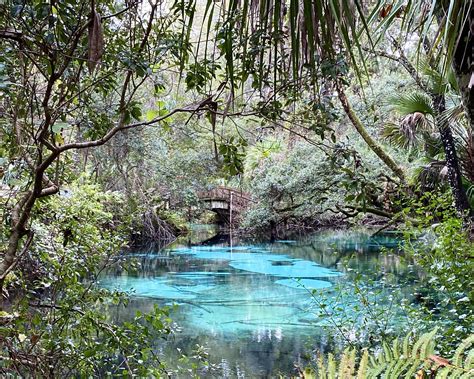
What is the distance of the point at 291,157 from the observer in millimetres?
11117

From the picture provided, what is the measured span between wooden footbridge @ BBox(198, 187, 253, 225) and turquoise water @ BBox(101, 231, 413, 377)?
7.47ft

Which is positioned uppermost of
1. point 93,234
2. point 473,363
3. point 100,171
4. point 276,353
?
point 100,171

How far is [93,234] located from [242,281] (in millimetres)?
5047

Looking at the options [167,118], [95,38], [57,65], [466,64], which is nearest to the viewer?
[466,64]

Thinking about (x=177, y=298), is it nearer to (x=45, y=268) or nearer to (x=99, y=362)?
(x=45, y=268)

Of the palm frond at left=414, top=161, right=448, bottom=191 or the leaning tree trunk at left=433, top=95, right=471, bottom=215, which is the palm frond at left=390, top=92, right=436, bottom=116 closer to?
the leaning tree trunk at left=433, top=95, right=471, bottom=215

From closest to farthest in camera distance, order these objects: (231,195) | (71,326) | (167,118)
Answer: (167,118)
(71,326)
(231,195)

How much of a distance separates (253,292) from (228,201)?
805cm

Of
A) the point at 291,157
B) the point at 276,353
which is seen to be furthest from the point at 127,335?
the point at 291,157

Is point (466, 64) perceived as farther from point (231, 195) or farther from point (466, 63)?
point (231, 195)

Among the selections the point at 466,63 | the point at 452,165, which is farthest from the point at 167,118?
the point at 452,165

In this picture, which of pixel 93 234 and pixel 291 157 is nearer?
pixel 93 234

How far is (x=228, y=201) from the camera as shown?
15391mm

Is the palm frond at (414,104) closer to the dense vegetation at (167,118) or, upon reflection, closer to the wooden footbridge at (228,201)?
the dense vegetation at (167,118)
